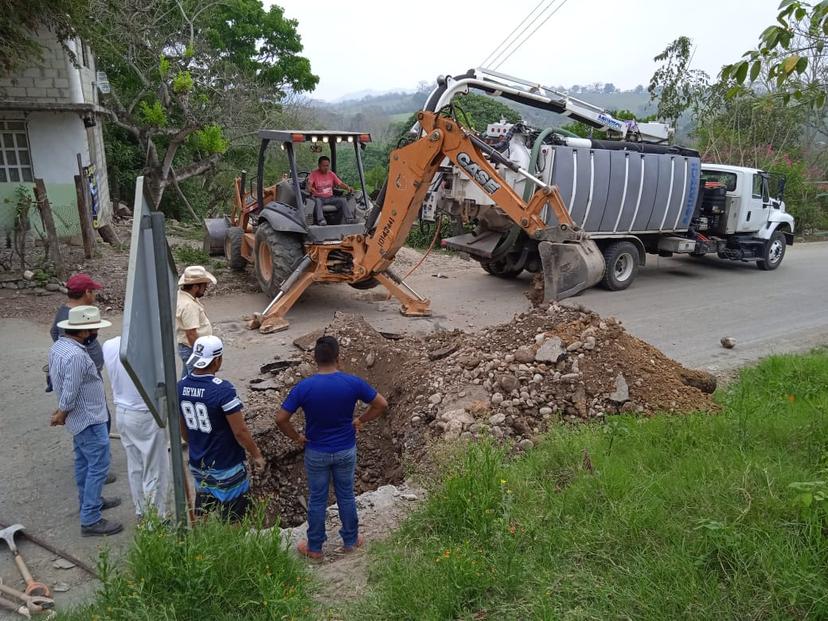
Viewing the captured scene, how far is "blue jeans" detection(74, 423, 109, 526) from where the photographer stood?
4305 millimetres

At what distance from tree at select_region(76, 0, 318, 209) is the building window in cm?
241

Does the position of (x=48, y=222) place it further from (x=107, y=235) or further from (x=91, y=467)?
(x=91, y=467)

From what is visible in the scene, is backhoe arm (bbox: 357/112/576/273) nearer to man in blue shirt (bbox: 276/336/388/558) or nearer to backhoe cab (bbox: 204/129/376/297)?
backhoe cab (bbox: 204/129/376/297)

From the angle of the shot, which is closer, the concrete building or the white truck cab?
the concrete building

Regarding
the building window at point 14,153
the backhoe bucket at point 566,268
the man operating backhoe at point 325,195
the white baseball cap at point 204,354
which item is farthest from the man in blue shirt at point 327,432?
the building window at point 14,153

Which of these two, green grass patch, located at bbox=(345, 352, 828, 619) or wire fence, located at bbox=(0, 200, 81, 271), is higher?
wire fence, located at bbox=(0, 200, 81, 271)

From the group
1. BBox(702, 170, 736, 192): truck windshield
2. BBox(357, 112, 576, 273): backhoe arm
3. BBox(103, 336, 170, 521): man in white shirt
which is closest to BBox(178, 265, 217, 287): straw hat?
BBox(103, 336, 170, 521): man in white shirt

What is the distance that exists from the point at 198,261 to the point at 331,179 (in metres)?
4.19

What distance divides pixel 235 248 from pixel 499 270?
4872 millimetres

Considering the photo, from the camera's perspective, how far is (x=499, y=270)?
12.5 meters

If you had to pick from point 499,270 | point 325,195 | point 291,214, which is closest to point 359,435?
point 291,214

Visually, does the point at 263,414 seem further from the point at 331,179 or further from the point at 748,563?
the point at 331,179

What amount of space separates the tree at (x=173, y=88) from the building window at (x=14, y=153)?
2409mm

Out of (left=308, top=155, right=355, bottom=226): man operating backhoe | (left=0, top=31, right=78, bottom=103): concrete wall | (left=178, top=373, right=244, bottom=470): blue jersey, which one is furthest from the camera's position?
(left=0, top=31, right=78, bottom=103): concrete wall
